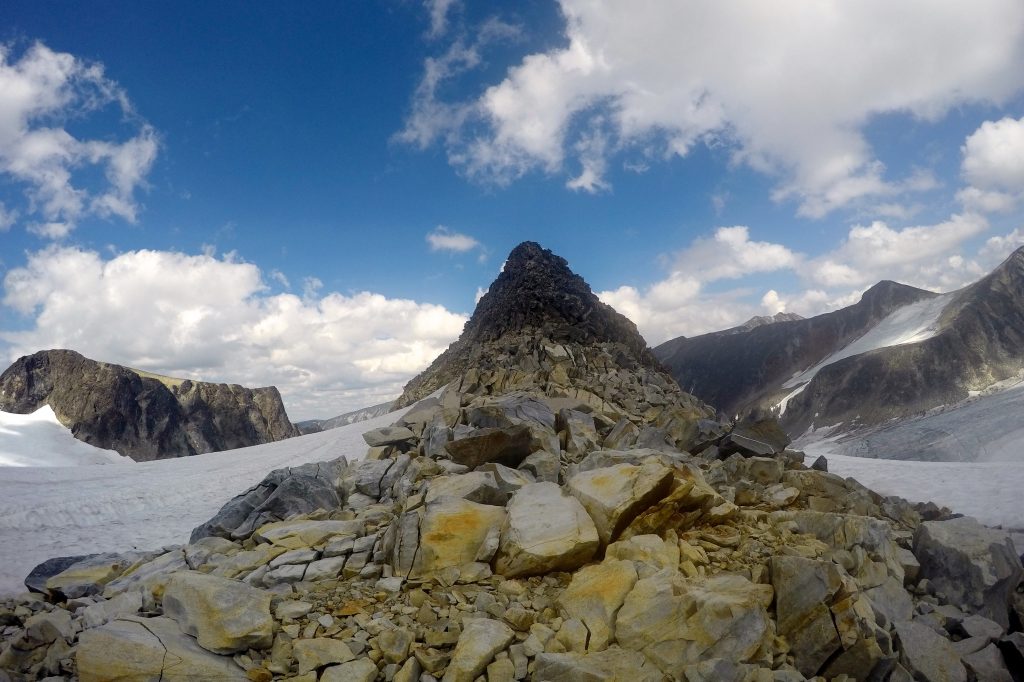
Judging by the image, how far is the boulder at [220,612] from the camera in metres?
6.20

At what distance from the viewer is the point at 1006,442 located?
4462 centimetres

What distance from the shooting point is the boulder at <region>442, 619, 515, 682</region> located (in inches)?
227

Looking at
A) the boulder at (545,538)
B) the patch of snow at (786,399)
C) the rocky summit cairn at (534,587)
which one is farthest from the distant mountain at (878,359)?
the boulder at (545,538)

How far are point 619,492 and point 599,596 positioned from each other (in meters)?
1.93

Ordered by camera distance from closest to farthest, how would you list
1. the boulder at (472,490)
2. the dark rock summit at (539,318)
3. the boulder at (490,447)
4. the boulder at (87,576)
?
the boulder at (87,576) → the boulder at (472,490) → the boulder at (490,447) → the dark rock summit at (539,318)

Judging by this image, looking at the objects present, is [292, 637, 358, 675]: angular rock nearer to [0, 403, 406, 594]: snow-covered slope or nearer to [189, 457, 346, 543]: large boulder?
[189, 457, 346, 543]: large boulder

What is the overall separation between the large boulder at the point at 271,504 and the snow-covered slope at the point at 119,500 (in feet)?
12.2

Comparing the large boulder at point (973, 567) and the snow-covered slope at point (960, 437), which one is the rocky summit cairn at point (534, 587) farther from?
the snow-covered slope at point (960, 437)

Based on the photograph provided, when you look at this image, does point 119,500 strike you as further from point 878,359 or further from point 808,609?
point 878,359

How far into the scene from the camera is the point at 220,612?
6406 mm

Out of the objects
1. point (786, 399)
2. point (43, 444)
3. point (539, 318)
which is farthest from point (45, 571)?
point (786, 399)

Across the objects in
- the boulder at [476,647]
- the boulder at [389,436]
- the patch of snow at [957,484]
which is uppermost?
the boulder at [389,436]

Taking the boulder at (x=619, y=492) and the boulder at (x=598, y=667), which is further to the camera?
the boulder at (x=619, y=492)

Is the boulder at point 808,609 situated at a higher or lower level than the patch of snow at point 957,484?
higher
